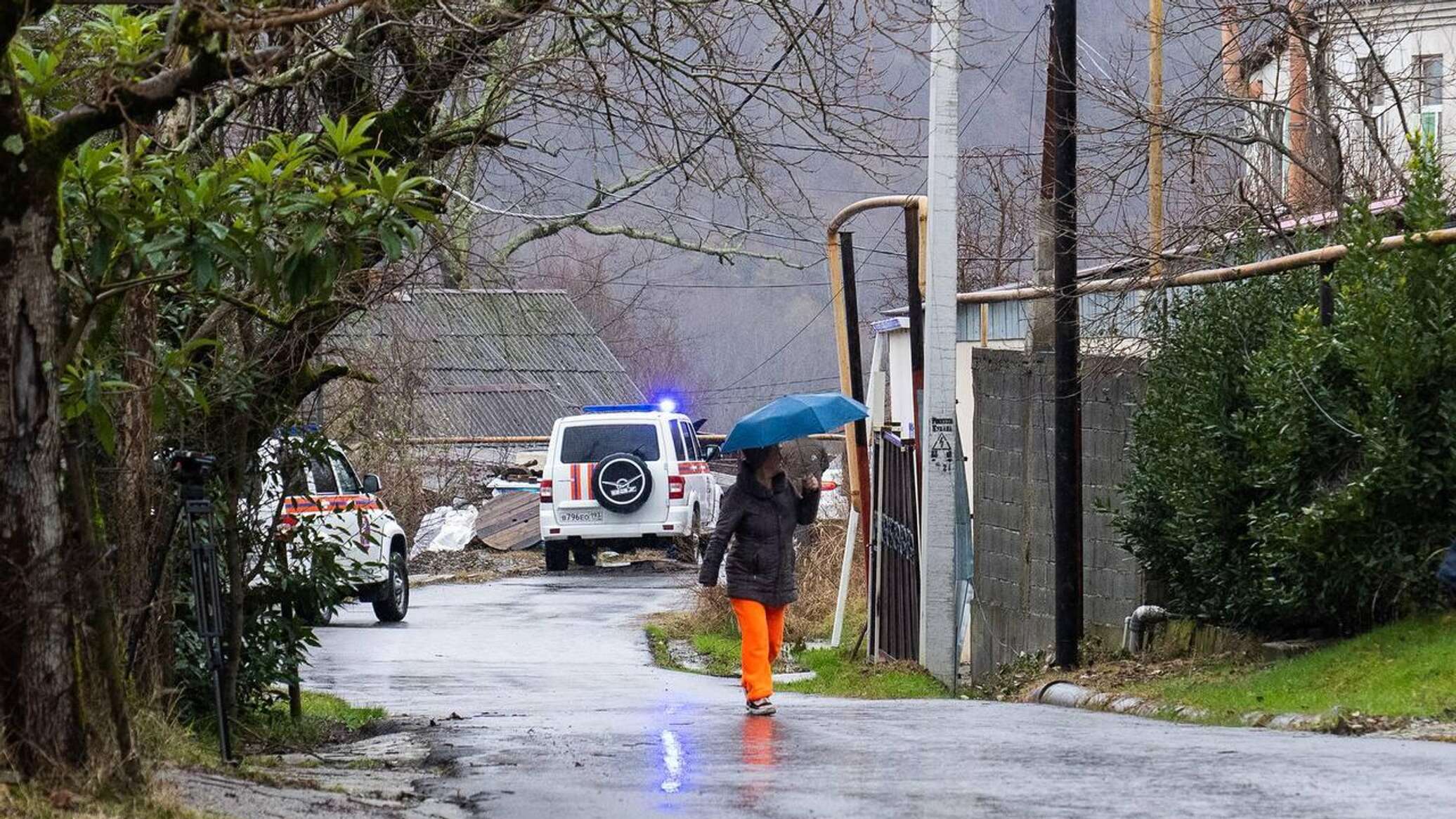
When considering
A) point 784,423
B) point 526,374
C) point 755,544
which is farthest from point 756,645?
point 526,374

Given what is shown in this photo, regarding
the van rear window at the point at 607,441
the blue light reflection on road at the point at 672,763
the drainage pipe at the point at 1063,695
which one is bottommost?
the drainage pipe at the point at 1063,695

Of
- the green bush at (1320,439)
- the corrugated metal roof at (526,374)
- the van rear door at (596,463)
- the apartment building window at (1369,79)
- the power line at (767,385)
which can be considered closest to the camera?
the green bush at (1320,439)

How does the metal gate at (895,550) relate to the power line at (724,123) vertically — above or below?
below

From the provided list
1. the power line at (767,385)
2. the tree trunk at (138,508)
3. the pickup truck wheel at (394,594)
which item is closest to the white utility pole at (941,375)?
the tree trunk at (138,508)

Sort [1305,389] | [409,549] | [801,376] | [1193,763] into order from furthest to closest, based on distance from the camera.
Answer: [801,376], [409,549], [1305,389], [1193,763]

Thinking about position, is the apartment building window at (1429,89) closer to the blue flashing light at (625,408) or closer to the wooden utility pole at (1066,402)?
the wooden utility pole at (1066,402)

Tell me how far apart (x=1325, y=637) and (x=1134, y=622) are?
1.94m

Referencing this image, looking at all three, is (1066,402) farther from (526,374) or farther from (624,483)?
(526,374)

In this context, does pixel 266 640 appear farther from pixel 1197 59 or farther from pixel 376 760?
pixel 1197 59

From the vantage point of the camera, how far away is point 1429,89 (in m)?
29.2

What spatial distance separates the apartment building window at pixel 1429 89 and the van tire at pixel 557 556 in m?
14.4

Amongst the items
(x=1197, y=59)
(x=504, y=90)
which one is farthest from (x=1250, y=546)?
(x=1197, y=59)

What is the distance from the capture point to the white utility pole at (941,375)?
583 inches

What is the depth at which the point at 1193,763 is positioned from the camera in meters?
7.92
